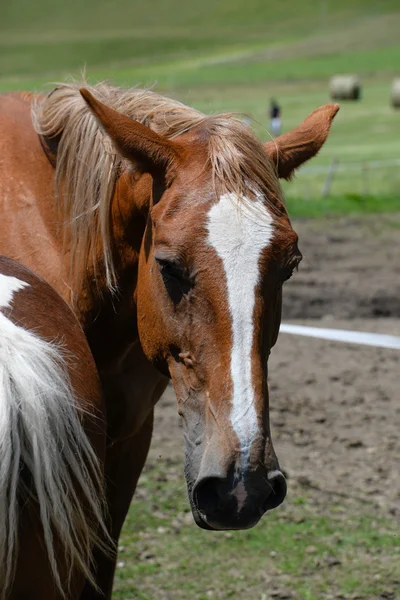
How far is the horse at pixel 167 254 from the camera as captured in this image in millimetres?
2133

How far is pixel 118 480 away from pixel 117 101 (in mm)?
1401

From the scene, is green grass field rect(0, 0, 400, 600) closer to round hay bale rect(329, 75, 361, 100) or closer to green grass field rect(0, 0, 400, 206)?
green grass field rect(0, 0, 400, 206)

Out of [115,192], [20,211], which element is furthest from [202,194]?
[20,211]

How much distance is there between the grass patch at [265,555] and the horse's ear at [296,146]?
2.18m

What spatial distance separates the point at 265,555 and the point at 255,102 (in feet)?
103

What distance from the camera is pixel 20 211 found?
3.14 m

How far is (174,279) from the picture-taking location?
92.7 inches

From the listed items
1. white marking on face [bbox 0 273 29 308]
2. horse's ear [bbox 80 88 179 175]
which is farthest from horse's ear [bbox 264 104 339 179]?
white marking on face [bbox 0 273 29 308]

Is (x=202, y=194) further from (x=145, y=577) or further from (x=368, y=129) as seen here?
(x=368, y=129)

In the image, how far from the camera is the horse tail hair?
183 cm

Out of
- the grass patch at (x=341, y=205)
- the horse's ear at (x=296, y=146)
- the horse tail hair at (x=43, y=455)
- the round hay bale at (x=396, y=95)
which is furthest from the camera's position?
the round hay bale at (x=396, y=95)

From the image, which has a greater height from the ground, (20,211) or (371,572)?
(20,211)

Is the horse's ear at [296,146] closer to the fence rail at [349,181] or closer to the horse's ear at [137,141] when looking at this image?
the horse's ear at [137,141]

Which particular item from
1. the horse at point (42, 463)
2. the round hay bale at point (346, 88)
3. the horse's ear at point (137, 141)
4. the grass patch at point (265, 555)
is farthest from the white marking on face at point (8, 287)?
the round hay bale at point (346, 88)
